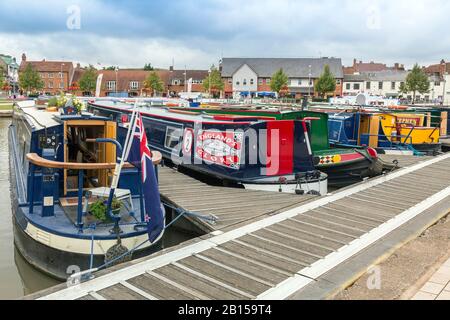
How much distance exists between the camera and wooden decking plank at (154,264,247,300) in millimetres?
5215

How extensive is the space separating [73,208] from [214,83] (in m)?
64.5

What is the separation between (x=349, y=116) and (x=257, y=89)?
190ft

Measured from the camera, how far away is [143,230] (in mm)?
7191

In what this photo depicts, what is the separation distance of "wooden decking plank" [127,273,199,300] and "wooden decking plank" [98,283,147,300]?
0.15 m

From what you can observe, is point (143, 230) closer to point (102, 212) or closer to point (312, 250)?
point (102, 212)

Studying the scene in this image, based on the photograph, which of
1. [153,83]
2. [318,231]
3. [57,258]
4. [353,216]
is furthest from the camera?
[153,83]

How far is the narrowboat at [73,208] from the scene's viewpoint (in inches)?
270

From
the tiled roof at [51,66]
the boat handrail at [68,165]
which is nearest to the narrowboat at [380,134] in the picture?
the boat handrail at [68,165]

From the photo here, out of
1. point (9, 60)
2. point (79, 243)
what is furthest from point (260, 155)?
point (9, 60)

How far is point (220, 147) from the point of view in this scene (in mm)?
11766

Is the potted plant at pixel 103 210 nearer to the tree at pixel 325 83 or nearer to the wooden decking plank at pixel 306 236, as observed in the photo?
the wooden decking plank at pixel 306 236

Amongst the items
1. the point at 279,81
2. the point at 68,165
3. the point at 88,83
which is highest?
the point at 279,81

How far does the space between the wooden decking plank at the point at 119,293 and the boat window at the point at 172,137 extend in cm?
867

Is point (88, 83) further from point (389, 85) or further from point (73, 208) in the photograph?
point (73, 208)
